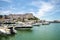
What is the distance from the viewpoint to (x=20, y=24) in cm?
1002

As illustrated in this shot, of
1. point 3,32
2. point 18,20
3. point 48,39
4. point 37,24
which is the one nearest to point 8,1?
point 3,32

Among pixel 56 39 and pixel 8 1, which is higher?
pixel 8 1

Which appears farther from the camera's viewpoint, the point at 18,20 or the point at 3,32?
the point at 18,20

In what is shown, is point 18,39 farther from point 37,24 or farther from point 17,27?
point 37,24

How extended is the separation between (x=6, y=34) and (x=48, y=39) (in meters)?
1.67

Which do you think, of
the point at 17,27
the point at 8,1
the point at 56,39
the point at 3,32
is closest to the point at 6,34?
the point at 3,32

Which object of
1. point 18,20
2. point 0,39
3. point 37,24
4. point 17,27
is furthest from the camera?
point 37,24

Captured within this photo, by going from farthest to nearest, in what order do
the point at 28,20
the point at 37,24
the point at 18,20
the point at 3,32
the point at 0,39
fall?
the point at 37,24 → the point at 28,20 → the point at 18,20 → the point at 3,32 → the point at 0,39

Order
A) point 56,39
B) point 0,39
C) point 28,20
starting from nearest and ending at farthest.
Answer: point 0,39 → point 56,39 → point 28,20

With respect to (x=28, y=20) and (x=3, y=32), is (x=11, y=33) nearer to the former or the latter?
(x=3, y=32)

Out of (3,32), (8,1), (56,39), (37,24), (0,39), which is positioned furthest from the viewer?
(37,24)

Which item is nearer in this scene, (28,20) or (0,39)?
(0,39)

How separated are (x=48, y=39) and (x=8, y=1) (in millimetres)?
2324

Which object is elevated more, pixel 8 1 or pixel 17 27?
pixel 8 1
